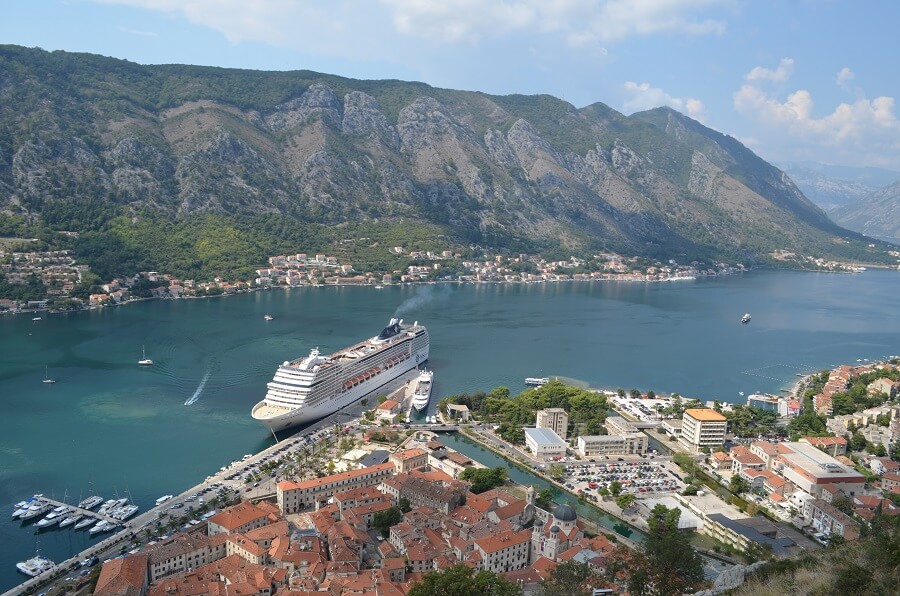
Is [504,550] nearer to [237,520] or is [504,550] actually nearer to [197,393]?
[237,520]

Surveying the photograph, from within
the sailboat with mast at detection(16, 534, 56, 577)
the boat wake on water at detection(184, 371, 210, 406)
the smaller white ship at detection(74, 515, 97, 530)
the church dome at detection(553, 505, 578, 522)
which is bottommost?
the sailboat with mast at detection(16, 534, 56, 577)

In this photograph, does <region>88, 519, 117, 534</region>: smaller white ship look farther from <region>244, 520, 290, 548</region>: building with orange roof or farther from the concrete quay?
<region>244, 520, 290, 548</region>: building with orange roof

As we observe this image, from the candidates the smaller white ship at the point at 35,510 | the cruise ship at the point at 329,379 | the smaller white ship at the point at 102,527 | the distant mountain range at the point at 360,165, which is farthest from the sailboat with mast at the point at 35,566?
the distant mountain range at the point at 360,165

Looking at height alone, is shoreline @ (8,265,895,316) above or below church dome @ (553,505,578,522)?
above

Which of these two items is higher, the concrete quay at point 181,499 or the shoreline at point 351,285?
the shoreline at point 351,285

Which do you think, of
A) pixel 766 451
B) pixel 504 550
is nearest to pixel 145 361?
pixel 504 550

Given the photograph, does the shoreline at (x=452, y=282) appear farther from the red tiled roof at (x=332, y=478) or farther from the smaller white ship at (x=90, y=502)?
the red tiled roof at (x=332, y=478)

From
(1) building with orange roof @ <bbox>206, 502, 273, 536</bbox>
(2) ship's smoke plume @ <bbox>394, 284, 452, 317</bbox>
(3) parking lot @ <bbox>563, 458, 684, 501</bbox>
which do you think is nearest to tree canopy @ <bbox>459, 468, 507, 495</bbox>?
Result: (3) parking lot @ <bbox>563, 458, 684, 501</bbox>
